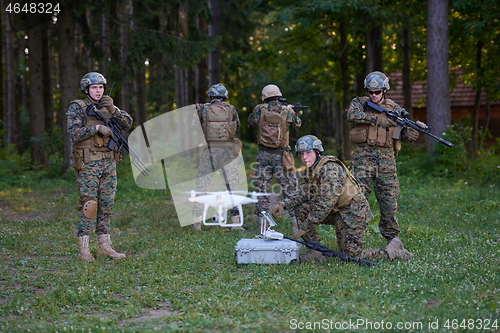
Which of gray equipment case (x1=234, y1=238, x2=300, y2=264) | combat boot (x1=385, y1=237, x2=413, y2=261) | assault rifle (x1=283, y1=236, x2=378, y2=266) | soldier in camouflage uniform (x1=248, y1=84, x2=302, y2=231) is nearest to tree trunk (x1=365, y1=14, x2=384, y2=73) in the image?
soldier in camouflage uniform (x1=248, y1=84, x2=302, y2=231)

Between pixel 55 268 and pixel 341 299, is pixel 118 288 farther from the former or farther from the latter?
pixel 341 299

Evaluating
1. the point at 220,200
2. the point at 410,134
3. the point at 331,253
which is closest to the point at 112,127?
the point at 220,200

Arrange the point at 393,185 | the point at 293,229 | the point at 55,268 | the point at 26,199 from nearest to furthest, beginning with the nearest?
the point at 55,268 < the point at 393,185 < the point at 293,229 < the point at 26,199

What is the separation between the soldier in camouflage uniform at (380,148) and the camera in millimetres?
7703

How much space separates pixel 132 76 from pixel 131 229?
22.4 ft

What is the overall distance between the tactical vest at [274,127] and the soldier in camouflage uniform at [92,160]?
9.48 ft

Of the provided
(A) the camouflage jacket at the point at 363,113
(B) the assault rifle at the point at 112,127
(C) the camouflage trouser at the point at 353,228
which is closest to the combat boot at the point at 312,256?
(C) the camouflage trouser at the point at 353,228

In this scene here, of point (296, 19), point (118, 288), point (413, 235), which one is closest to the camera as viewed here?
point (118, 288)

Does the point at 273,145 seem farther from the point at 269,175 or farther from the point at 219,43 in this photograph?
the point at 219,43

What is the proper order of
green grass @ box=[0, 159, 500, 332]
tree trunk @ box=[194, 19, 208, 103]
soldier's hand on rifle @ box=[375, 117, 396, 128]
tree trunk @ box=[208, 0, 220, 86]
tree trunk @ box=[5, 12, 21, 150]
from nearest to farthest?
green grass @ box=[0, 159, 500, 332]
soldier's hand on rifle @ box=[375, 117, 396, 128]
tree trunk @ box=[208, 0, 220, 86]
tree trunk @ box=[194, 19, 208, 103]
tree trunk @ box=[5, 12, 21, 150]

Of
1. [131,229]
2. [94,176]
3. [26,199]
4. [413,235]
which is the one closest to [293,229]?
[413,235]

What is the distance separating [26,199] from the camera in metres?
12.9

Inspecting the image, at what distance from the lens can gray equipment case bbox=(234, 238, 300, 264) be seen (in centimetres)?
698

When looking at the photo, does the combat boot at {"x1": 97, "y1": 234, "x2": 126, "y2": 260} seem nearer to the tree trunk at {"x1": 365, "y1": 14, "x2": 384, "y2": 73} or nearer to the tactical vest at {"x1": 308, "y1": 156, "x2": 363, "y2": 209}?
the tactical vest at {"x1": 308, "y1": 156, "x2": 363, "y2": 209}
